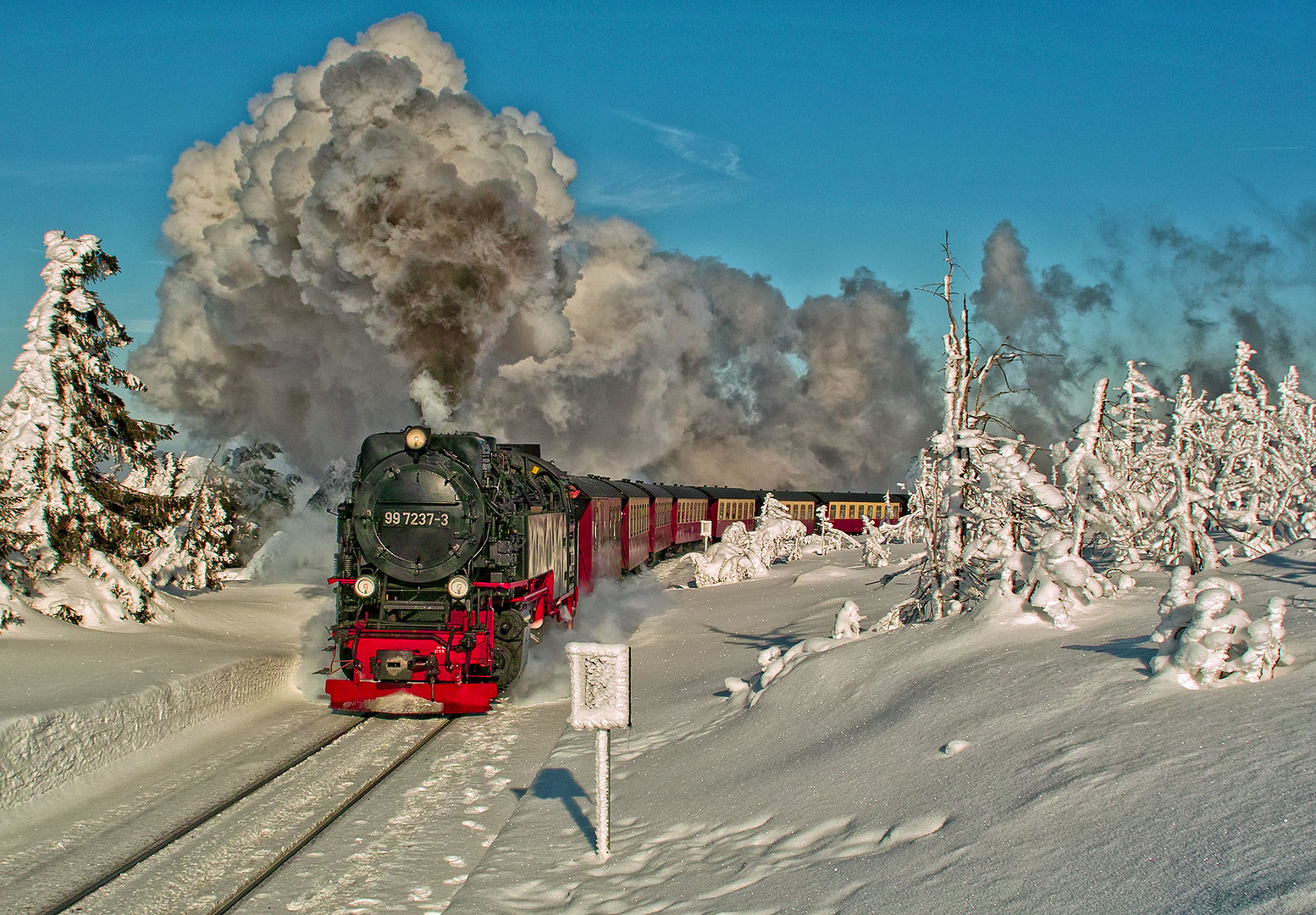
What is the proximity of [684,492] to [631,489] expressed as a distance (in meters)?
8.56

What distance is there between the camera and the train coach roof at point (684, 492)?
106ft

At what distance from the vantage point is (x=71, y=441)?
14.1 meters

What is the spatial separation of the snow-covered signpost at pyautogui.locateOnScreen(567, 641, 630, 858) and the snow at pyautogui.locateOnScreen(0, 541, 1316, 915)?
844 mm

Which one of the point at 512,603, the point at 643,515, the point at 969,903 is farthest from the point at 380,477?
the point at 643,515

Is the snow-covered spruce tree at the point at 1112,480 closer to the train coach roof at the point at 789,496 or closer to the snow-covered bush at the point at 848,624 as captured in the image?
the snow-covered bush at the point at 848,624

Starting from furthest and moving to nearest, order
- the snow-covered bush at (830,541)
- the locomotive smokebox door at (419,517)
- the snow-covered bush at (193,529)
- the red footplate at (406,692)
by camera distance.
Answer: the snow-covered bush at (830,541) → the snow-covered bush at (193,529) → the locomotive smokebox door at (419,517) → the red footplate at (406,692)

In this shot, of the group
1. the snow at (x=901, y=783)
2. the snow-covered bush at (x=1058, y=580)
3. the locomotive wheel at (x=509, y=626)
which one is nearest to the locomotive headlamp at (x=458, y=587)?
the locomotive wheel at (x=509, y=626)

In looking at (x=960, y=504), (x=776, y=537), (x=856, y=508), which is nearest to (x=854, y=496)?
(x=856, y=508)

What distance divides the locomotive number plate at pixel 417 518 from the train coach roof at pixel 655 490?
645 inches

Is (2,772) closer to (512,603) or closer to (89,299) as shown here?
(512,603)

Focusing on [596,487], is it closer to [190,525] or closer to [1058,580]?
[190,525]

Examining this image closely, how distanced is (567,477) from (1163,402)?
12.5m

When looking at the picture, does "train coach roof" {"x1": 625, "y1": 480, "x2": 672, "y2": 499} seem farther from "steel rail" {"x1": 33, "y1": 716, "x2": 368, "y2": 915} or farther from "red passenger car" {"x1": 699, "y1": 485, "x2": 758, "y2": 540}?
"steel rail" {"x1": 33, "y1": 716, "x2": 368, "y2": 915}

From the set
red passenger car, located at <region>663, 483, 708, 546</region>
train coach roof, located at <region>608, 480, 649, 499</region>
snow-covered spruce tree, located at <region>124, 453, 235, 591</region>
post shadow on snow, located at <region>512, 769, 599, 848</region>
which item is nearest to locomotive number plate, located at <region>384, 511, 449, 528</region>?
post shadow on snow, located at <region>512, 769, 599, 848</region>
